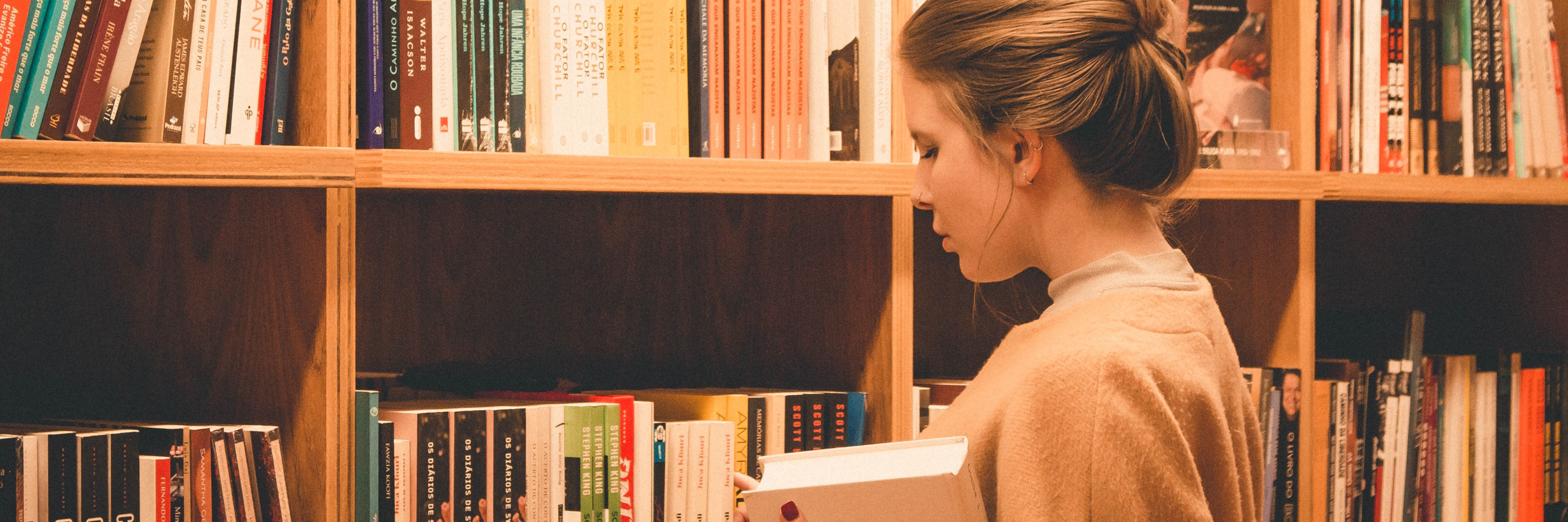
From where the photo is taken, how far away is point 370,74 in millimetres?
1085

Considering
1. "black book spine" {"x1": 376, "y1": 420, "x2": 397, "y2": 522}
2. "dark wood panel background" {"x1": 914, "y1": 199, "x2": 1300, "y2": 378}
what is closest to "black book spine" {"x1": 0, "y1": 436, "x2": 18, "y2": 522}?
"black book spine" {"x1": 376, "y1": 420, "x2": 397, "y2": 522}

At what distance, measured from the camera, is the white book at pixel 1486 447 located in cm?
160

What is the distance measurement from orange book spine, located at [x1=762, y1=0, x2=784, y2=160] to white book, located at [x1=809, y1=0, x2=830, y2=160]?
33 millimetres

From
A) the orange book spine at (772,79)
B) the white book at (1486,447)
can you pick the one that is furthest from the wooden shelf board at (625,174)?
the white book at (1486,447)

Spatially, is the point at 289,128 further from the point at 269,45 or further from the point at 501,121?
the point at 501,121

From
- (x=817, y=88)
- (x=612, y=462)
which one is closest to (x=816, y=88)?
(x=817, y=88)

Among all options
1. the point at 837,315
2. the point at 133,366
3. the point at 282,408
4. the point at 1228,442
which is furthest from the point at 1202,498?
the point at 133,366

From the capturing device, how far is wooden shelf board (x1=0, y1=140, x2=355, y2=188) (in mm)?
929

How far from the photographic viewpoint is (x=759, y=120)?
1.23m

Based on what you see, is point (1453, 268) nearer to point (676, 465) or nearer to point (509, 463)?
point (676, 465)

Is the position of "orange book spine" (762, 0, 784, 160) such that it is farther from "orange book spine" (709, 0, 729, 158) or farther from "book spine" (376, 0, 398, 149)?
"book spine" (376, 0, 398, 149)

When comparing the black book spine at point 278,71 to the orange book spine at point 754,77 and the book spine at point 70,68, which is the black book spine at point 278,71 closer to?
the book spine at point 70,68

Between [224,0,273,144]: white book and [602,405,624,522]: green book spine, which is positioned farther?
[602,405,624,522]: green book spine

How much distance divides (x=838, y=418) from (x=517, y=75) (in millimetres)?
517
